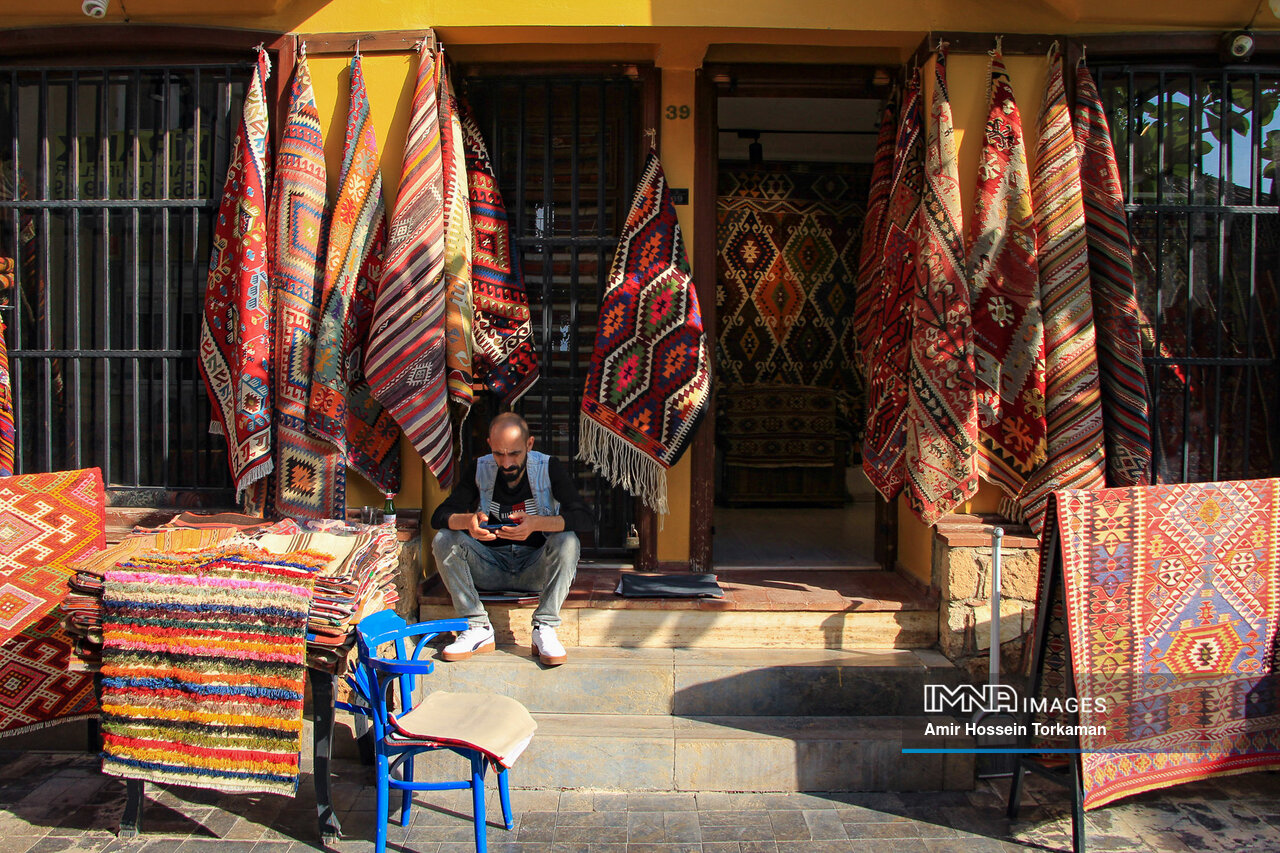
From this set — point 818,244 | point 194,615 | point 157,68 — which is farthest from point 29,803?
point 818,244

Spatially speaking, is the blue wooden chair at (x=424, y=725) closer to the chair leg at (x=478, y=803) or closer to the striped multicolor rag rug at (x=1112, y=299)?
the chair leg at (x=478, y=803)

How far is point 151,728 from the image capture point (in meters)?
3.28

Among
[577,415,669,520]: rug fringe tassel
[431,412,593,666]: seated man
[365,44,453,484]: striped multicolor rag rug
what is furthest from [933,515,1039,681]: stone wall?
[365,44,453,484]: striped multicolor rag rug

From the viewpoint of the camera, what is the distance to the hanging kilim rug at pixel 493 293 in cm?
459

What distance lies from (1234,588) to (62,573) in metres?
4.75

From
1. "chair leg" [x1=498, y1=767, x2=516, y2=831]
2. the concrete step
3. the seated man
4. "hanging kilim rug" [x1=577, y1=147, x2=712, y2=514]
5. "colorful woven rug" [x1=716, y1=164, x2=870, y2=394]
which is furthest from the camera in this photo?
"colorful woven rug" [x1=716, y1=164, x2=870, y2=394]

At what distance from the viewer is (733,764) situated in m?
3.67

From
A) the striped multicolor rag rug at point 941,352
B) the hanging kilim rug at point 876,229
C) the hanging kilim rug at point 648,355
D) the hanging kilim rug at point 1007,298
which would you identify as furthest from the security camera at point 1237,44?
the hanging kilim rug at point 648,355

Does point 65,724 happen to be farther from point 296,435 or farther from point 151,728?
point 296,435

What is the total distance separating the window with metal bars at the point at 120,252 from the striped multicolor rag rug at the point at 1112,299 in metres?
4.38

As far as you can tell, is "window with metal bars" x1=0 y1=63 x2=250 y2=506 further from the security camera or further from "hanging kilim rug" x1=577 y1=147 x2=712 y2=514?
the security camera

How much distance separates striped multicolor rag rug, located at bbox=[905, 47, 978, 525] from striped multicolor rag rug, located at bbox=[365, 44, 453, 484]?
2332 millimetres

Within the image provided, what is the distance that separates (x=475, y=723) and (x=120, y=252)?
3.43 meters

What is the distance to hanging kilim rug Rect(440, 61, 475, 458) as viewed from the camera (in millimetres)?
4395
